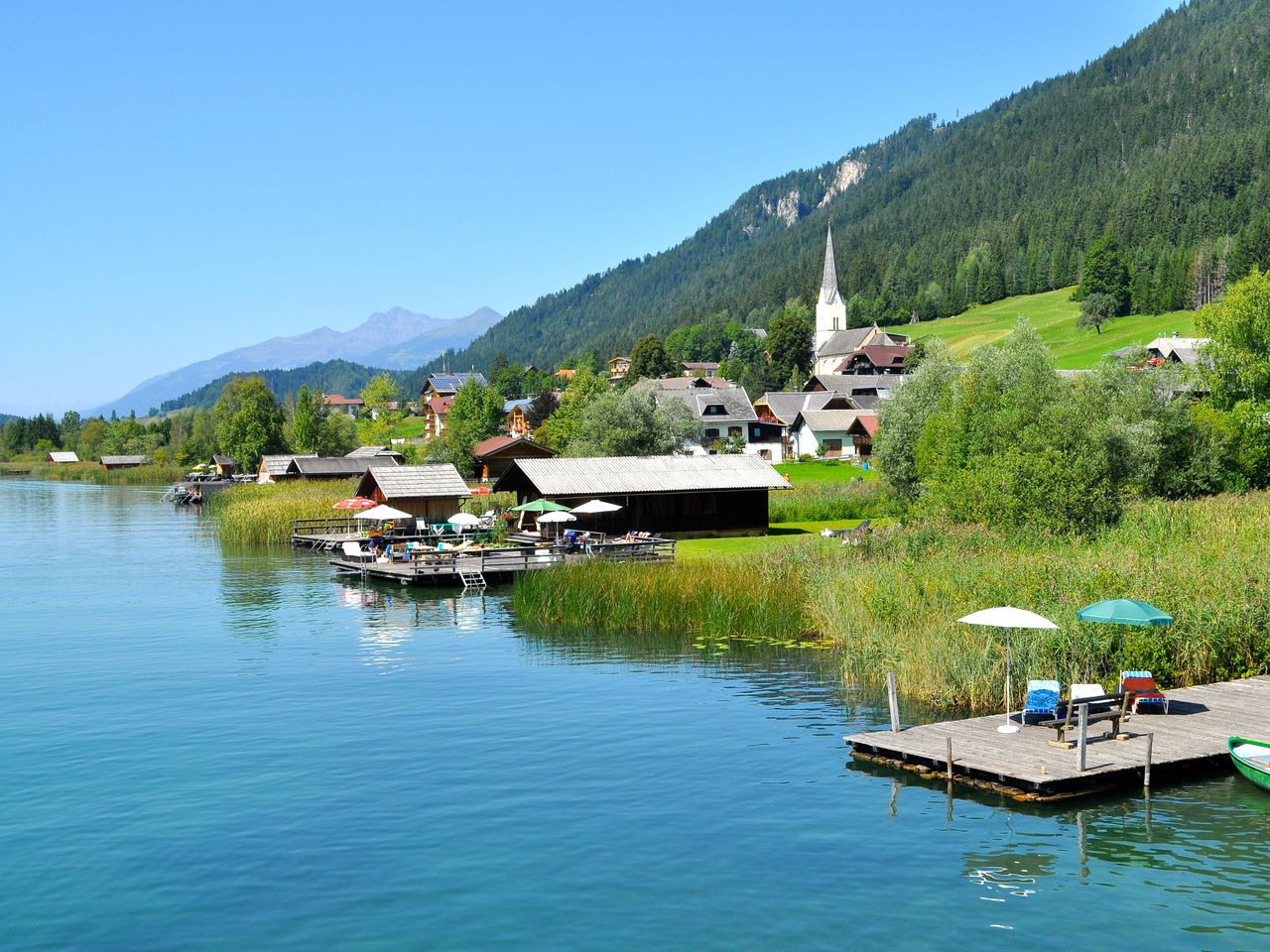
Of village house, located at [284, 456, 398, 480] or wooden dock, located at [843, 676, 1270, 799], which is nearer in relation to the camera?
wooden dock, located at [843, 676, 1270, 799]

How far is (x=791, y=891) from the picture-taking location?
16.4 m

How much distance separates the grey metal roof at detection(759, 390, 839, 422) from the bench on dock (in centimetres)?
10994

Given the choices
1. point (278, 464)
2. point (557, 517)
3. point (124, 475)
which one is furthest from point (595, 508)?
point (124, 475)

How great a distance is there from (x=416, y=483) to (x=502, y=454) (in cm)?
3446

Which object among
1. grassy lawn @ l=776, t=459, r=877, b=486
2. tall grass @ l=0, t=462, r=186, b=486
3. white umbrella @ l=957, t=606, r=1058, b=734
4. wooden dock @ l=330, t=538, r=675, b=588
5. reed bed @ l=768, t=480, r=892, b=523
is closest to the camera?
white umbrella @ l=957, t=606, r=1058, b=734

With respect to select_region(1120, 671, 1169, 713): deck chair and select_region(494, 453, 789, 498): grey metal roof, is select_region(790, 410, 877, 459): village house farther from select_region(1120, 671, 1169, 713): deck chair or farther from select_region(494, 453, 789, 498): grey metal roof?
select_region(1120, 671, 1169, 713): deck chair

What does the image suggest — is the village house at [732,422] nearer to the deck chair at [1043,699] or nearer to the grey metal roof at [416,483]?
the grey metal roof at [416,483]

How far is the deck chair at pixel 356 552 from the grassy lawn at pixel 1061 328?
3069 inches

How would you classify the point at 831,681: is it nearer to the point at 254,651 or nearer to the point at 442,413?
the point at 254,651

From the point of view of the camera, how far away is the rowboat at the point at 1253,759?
66.1ft

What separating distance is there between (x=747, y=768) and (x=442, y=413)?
181 meters

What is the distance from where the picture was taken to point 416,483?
2633 inches

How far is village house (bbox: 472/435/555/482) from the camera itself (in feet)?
328

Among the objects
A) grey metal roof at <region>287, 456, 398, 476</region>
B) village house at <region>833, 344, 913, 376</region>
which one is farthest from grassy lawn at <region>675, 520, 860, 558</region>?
village house at <region>833, 344, 913, 376</region>
